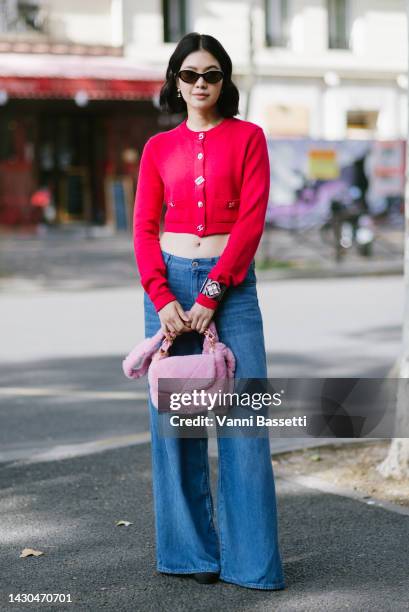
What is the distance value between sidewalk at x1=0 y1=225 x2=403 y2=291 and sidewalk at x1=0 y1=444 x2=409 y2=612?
11347 mm

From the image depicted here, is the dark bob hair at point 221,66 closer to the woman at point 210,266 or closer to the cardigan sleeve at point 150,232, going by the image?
the woman at point 210,266

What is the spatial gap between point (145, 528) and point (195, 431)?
938 mm

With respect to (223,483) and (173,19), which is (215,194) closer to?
(223,483)

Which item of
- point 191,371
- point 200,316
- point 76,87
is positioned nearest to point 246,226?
point 200,316

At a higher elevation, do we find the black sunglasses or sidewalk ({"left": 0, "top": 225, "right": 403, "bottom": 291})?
the black sunglasses

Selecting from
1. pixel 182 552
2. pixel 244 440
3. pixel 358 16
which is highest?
pixel 358 16

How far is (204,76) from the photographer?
3.60 metres

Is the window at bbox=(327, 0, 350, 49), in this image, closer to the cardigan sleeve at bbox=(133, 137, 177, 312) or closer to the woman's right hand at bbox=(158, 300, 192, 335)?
the cardigan sleeve at bbox=(133, 137, 177, 312)

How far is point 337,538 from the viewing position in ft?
14.3

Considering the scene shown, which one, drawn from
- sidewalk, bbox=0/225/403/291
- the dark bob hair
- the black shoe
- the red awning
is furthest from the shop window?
the black shoe

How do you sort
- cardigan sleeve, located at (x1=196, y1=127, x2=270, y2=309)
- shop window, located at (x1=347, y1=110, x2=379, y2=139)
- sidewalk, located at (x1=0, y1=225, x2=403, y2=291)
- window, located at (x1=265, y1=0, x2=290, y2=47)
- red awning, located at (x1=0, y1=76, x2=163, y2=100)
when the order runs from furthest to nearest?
shop window, located at (x1=347, y1=110, x2=379, y2=139) → window, located at (x1=265, y1=0, x2=290, y2=47) → red awning, located at (x1=0, y1=76, x2=163, y2=100) → sidewalk, located at (x1=0, y1=225, x2=403, y2=291) → cardigan sleeve, located at (x1=196, y1=127, x2=270, y2=309)

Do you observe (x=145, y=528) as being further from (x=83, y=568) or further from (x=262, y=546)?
(x=262, y=546)

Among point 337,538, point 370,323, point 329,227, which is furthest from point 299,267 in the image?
point 337,538

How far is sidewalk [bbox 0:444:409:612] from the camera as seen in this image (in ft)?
12.0
